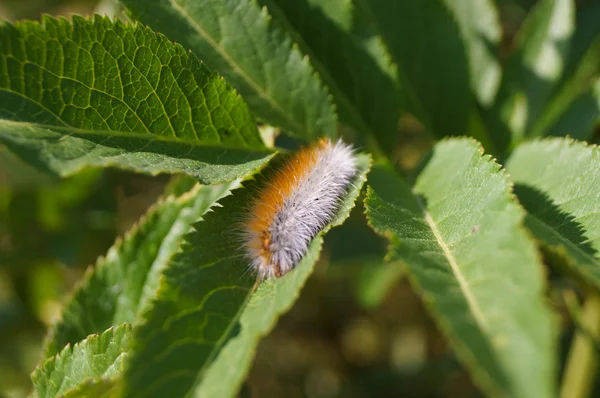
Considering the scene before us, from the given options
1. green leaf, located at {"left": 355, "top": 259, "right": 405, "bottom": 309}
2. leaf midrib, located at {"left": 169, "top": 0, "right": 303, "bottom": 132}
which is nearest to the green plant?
leaf midrib, located at {"left": 169, "top": 0, "right": 303, "bottom": 132}

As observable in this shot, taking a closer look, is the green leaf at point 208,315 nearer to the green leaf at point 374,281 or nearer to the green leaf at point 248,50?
the green leaf at point 248,50

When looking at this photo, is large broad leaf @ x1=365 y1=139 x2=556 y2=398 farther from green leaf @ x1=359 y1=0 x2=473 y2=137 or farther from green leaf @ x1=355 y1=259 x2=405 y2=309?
green leaf @ x1=355 y1=259 x2=405 y2=309

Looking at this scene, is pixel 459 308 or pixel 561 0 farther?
pixel 561 0

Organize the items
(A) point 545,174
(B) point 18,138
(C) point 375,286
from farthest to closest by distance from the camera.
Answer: (C) point 375,286
(A) point 545,174
(B) point 18,138

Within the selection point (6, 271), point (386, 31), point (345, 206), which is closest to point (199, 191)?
point (345, 206)

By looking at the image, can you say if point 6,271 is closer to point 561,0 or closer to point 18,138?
point 18,138

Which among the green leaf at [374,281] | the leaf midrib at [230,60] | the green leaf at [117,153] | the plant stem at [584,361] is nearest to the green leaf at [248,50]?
the leaf midrib at [230,60]

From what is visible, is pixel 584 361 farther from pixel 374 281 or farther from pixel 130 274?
pixel 130 274
